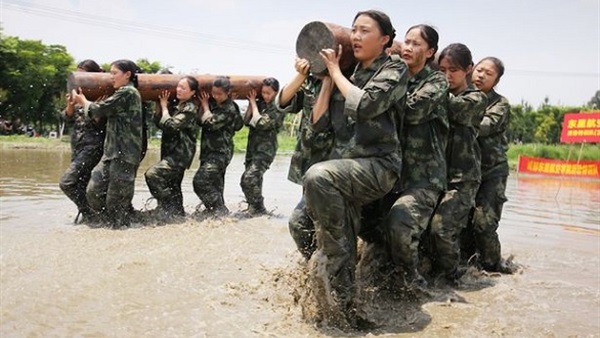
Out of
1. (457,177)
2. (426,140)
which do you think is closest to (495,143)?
(457,177)

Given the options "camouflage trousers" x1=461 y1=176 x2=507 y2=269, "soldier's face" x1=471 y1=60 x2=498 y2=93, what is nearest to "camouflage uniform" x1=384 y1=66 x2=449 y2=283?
"soldier's face" x1=471 y1=60 x2=498 y2=93

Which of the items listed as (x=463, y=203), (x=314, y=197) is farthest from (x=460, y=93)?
(x=314, y=197)

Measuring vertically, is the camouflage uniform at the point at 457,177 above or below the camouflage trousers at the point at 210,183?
above

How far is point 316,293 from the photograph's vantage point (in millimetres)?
3596

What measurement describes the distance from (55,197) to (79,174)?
2.64 metres

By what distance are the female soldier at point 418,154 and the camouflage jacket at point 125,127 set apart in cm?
379

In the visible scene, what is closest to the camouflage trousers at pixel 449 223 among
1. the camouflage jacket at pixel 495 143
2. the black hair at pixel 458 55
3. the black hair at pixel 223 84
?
the camouflage jacket at pixel 495 143

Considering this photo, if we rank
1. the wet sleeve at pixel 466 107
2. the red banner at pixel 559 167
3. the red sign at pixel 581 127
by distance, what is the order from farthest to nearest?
1. the red sign at pixel 581 127
2. the red banner at pixel 559 167
3. the wet sleeve at pixel 466 107

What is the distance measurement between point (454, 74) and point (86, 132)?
15.8ft

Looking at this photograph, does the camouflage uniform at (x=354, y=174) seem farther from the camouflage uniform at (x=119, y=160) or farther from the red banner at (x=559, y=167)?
the red banner at (x=559, y=167)

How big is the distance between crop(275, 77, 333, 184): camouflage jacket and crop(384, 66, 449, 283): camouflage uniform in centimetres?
61

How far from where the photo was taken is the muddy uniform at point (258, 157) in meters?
8.45

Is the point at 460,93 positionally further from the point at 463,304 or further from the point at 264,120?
the point at 264,120

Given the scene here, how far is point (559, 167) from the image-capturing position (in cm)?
2317
